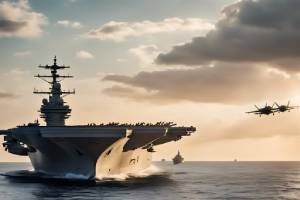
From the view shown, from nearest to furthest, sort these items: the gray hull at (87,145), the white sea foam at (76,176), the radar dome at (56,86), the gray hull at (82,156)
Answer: the gray hull at (87,145)
the gray hull at (82,156)
the white sea foam at (76,176)
the radar dome at (56,86)

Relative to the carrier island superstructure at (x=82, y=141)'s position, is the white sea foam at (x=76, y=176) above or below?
below

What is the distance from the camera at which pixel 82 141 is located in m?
41.9

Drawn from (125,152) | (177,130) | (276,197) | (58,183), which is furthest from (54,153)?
(276,197)

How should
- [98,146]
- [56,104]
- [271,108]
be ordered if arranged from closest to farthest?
[271,108], [98,146], [56,104]

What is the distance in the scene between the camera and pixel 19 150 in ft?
193

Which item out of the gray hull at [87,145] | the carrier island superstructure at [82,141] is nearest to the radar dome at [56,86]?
the carrier island superstructure at [82,141]

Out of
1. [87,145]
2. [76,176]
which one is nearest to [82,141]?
[87,145]

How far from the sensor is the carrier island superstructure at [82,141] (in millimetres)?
41562

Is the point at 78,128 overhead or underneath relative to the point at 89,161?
overhead

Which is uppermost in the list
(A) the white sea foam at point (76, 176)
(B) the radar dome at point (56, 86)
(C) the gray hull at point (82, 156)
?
(B) the radar dome at point (56, 86)

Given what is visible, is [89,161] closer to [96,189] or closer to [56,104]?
[96,189]

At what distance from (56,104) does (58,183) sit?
41.1 ft

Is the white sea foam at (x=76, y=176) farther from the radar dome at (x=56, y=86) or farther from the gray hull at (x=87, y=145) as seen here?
the radar dome at (x=56, y=86)

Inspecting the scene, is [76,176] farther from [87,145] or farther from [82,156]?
[87,145]
